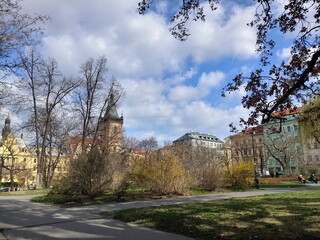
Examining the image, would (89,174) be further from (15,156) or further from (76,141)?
(15,156)

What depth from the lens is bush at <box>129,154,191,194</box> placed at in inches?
612

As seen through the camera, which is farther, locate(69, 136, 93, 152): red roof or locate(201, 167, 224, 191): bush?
locate(69, 136, 93, 152): red roof

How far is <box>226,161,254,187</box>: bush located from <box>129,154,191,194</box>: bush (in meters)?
5.60

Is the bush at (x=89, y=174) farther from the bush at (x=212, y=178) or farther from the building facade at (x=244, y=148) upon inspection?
the building facade at (x=244, y=148)

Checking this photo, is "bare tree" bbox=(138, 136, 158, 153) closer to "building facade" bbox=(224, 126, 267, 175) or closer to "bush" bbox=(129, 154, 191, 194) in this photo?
"building facade" bbox=(224, 126, 267, 175)

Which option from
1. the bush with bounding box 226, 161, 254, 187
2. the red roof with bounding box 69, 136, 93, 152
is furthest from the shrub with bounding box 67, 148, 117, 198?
the red roof with bounding box 69, 136, 93, 152

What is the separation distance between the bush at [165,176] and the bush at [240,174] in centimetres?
560

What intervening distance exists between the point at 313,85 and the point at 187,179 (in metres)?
10.5

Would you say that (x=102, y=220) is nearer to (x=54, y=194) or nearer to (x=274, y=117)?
(x=274, y=117)

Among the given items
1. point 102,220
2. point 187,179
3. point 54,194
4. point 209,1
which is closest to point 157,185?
point 187,179

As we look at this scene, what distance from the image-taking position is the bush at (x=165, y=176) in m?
15.6

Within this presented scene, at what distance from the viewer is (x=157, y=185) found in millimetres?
15734

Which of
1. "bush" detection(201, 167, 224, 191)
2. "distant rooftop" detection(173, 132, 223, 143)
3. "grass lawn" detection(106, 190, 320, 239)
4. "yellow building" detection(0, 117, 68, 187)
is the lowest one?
"grass lawn" detection(106, 190, 320, 239)

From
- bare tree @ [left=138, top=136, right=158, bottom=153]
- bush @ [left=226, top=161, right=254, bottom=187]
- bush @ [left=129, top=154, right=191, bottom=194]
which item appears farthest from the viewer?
bare tree @ [left=138, top=136, right=158, bottom=153]
